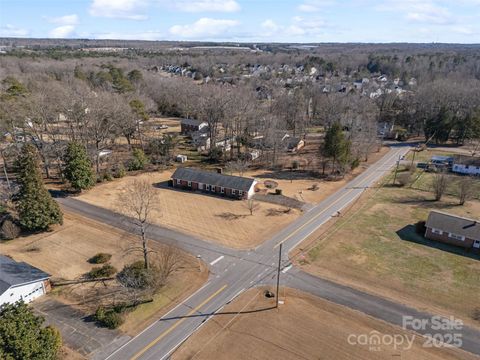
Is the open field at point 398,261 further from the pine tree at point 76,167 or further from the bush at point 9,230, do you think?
the pine tree at point 76,167

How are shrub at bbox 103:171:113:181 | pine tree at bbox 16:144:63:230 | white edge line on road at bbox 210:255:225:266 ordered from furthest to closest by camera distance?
shrub at bbox 103:171:113:181 < pine tree at bbox 16:144:63:230 < white edge line on road at bbox 210:255:225:266

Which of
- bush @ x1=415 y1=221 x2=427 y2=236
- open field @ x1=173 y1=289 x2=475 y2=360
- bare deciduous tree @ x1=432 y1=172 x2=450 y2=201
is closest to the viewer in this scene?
open field @ x1=173 y1=289 x2=475 y2=360

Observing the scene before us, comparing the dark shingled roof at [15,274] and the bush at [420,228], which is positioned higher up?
the dark shingled roof at [15,274]

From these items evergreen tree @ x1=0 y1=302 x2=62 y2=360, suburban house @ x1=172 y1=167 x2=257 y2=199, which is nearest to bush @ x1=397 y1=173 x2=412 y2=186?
suburban house @ x1=172 y1=167 x2=257 y2=199

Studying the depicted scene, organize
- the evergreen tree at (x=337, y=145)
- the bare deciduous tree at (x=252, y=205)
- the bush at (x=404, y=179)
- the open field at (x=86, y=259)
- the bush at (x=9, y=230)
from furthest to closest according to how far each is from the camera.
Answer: the evergreen tree at (x=337, y=145) → the bush at (x=404, y=179) → the bare deciduous tree at (x=252, y=205) → the bush at (x=9, y=230) → the open field at (x=86, y=259)

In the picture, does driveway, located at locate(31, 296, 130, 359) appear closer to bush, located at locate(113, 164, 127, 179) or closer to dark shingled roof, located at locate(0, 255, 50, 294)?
dark shingled roof, located at locate(0, 255, 50, 294)

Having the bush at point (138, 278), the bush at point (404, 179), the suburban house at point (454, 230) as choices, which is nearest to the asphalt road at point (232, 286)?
the bush at point (138, 278)
